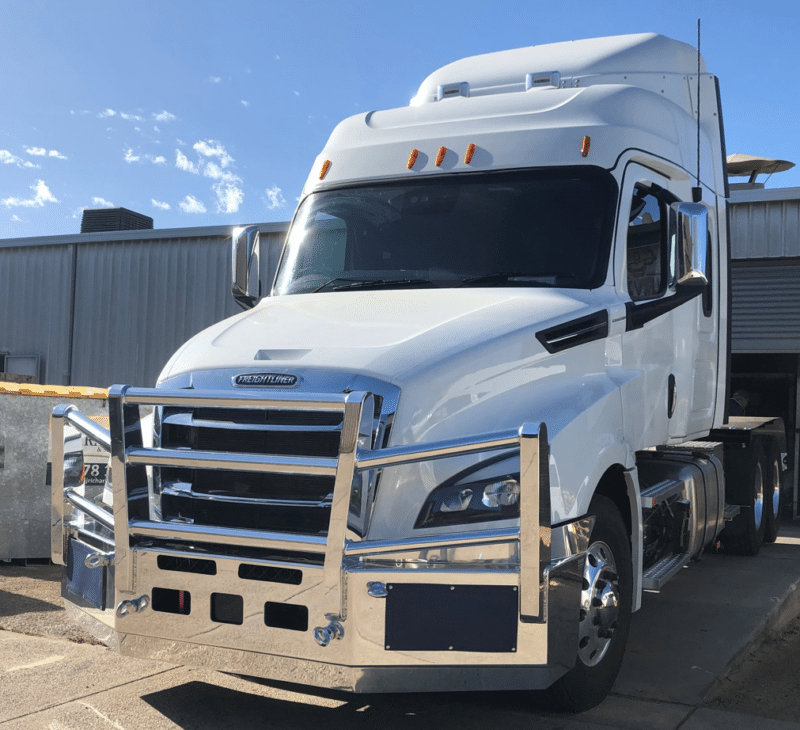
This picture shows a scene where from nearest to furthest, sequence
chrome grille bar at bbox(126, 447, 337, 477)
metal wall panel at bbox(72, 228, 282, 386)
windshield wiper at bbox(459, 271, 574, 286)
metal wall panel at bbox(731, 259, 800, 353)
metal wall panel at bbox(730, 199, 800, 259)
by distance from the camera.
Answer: chrome grille bar at bbox(126, 447, 337, 477) < windshield wiper at bbox(459, 271, 574, 286) < metal wall panel at bbox(730, 199, 800, 259) < metal wall panel at bbox(731, 259, 800, 353) < metal wall panel at bbox(72, 228, 282, 386)

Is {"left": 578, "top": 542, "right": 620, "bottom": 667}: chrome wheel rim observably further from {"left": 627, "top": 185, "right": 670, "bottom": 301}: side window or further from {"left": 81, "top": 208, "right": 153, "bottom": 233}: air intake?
{"left": 81, "top": 208, "right": 153, "bottom": 233}: air intake

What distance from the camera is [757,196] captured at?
520 inches

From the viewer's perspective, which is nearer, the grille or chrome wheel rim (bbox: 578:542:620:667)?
the grille

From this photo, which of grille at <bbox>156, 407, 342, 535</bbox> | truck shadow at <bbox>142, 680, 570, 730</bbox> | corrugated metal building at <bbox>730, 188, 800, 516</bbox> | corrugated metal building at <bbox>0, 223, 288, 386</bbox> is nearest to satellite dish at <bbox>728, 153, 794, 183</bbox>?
corrugated metal building at <bbox>730, 188, 800, 516</bbox>

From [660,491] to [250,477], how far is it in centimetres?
281

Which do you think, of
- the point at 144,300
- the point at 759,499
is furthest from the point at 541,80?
the point at 144,300

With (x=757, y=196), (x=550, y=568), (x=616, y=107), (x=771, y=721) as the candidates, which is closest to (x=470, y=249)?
(x=616, y=107)

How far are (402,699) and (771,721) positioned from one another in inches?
69.1

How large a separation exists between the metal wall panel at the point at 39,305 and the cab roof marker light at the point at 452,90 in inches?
545

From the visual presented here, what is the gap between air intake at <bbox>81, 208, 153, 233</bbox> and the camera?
20688mm

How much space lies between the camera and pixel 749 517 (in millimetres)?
8867

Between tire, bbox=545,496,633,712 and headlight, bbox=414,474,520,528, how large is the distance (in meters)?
0.74

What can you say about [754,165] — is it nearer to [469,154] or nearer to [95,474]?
[469,154]

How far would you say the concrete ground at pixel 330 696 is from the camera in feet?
14.1
